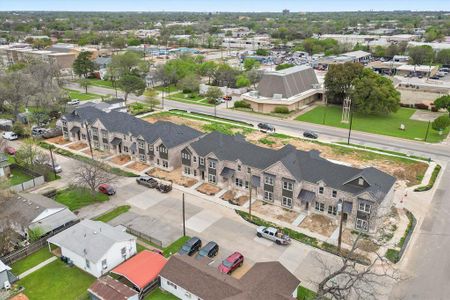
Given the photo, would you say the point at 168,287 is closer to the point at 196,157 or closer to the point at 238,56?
A: the point at 196,157

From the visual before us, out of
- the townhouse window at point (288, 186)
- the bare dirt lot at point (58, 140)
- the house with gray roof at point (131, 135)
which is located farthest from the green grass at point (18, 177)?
the townhouse window at point (288, 186)

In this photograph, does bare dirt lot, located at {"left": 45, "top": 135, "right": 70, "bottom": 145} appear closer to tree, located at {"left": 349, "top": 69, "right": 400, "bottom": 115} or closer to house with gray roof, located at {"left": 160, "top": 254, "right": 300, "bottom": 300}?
house with gray roof, located at {"left": 160, "top": 254, "right": 300, "bottom": 300}

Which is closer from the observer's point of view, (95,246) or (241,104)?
(95,246)

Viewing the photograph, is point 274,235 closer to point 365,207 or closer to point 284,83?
point 365,207

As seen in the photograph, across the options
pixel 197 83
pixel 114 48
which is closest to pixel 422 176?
pixel 197 83

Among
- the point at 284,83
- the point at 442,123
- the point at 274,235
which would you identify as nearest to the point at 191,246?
the point at 274,235

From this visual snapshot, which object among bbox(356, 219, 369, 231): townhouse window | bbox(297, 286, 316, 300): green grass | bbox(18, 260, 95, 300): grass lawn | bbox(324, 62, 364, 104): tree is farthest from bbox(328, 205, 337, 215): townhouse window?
bbox(324, 62, 364, 104): tree

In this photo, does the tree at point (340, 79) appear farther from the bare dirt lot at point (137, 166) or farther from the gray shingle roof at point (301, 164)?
the bare dirt lot at point (137, 166)
